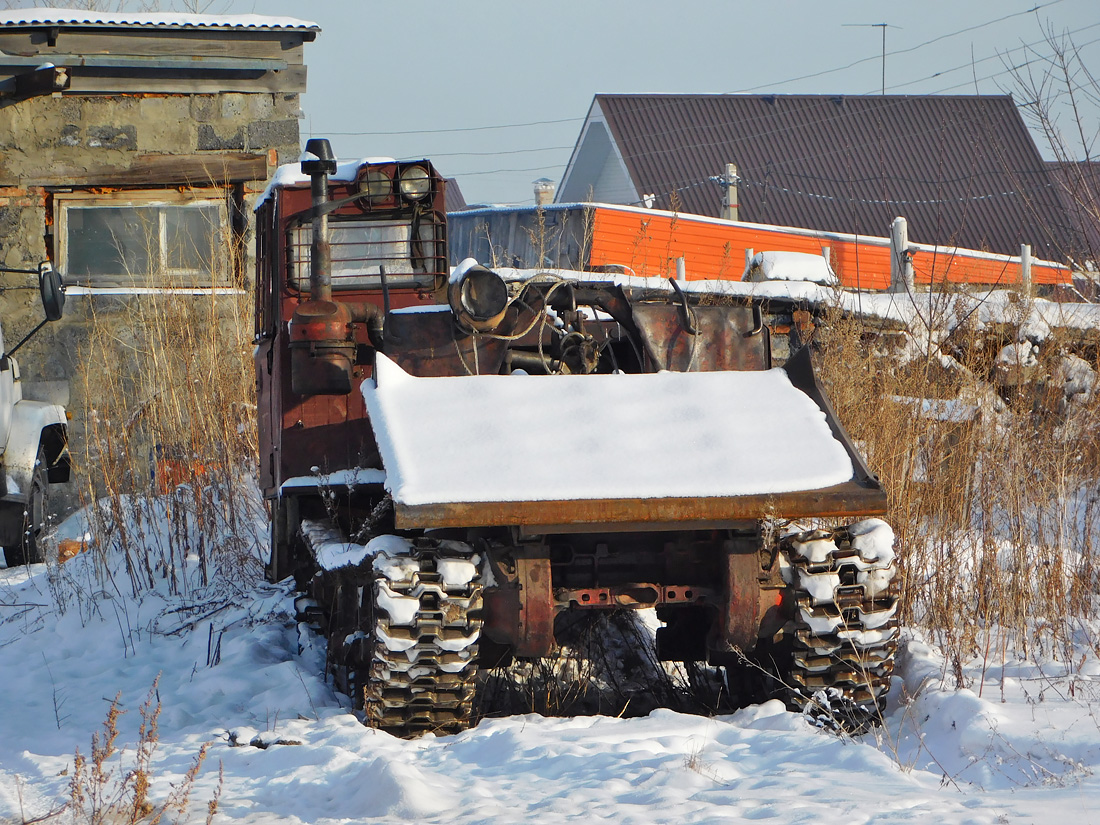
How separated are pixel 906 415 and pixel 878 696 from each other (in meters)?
2.25

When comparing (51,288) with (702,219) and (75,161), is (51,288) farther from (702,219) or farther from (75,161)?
(702,219)

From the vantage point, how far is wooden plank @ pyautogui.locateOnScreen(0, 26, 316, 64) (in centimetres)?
1177

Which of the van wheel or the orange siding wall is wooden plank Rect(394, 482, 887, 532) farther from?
the orange siding wall

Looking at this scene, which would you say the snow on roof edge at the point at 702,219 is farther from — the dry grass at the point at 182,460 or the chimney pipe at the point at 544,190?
the dry grass at the point at 182,460

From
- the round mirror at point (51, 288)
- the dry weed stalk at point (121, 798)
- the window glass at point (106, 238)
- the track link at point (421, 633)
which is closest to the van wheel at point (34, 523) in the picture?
the round mirror at point (51, 288)

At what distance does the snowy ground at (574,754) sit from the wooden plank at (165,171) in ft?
21.0

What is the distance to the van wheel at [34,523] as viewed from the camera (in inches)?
372

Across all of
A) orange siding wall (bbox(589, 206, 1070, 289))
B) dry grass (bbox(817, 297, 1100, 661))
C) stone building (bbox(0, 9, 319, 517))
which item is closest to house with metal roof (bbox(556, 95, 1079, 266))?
orange siding wall (bbox(589, 206, 1070, 289))

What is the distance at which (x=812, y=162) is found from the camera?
29.6 metres

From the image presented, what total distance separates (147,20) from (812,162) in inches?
790

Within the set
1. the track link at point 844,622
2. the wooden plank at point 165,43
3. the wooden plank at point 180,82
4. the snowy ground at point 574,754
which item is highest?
the wooden plank at point 165,43

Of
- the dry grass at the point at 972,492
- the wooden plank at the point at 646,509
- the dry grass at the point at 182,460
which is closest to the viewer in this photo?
the wooden plank at the point at 646,509

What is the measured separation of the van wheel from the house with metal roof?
18.0 metres

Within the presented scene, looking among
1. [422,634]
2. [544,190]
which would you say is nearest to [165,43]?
[422,634]
